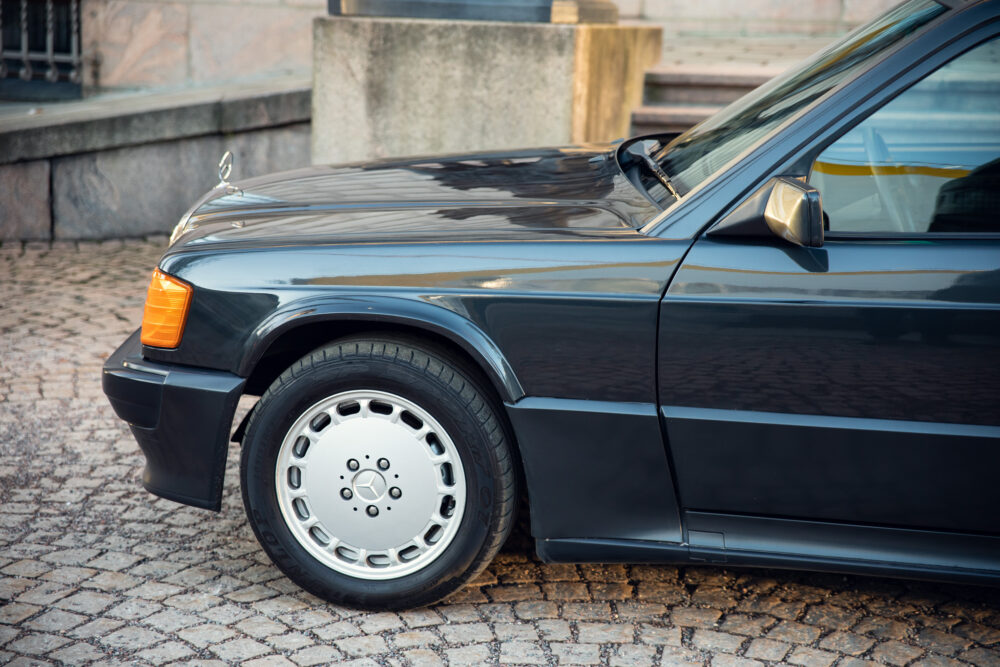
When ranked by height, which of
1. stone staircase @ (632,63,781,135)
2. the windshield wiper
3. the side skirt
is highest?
stone staircase @ (632,63,781,135)

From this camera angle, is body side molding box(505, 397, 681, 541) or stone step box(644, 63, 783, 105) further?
stone step box(644, 63, 783, 105)

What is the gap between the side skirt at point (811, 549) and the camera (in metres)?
2.79

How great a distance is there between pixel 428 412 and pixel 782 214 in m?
1.11

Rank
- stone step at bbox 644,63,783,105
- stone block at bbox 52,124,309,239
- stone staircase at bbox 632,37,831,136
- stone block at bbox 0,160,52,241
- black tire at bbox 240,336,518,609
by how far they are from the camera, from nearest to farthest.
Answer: black tire at bbox 240,336,518,609 → stone staircase at bbox 632,37,831,136 → stone step at bbox 644,63,783,105 → stone block at bbox 0,160,52,241 → stone block at bbox 52,124,309,239

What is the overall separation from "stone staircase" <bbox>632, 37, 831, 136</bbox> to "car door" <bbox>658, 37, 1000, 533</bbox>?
4.81 m

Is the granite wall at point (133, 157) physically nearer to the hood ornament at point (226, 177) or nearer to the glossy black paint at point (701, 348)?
the hood ornament at point (226, 177)

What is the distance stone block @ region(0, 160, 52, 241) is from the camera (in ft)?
26.5

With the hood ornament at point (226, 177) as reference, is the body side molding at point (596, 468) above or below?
below

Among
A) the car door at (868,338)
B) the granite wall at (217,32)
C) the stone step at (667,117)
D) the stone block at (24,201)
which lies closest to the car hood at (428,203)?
the car door at (868,338)

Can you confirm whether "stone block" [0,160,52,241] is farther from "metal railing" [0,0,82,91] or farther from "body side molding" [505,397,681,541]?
"body side molding" [505,397,681,541]

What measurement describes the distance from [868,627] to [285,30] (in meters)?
8.66

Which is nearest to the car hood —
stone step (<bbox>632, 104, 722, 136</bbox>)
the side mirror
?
the side mirror

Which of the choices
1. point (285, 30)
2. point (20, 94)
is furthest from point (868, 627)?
point (20, 94)

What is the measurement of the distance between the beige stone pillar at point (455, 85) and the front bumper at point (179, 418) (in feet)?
13.6
